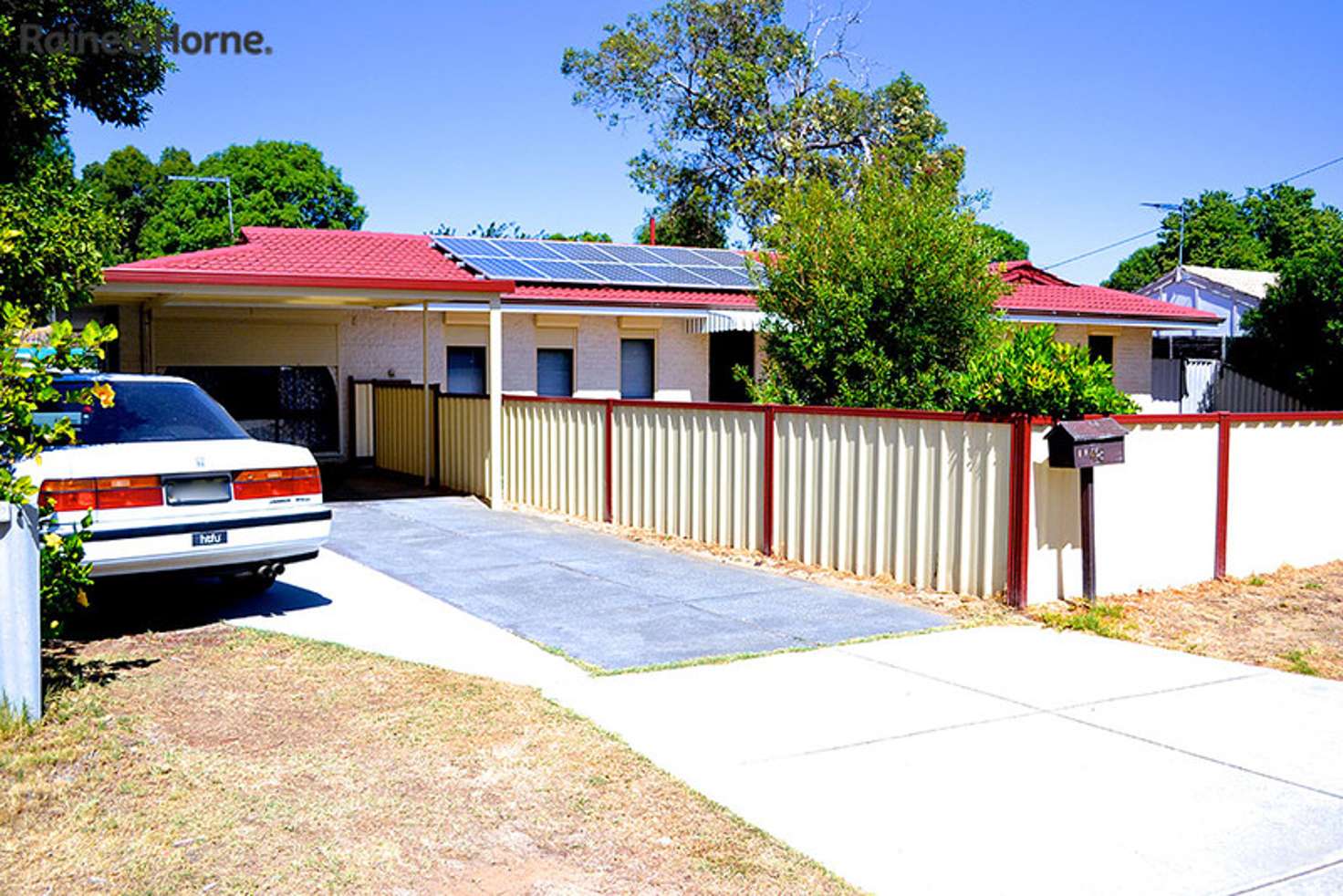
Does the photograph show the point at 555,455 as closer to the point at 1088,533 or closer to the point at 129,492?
the point at 1088,533

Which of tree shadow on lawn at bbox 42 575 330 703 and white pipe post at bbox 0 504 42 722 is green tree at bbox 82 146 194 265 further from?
white pipe post at bbox 0 504 42 722

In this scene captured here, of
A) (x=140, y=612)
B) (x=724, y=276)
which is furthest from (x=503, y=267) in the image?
(x=140, y=612)

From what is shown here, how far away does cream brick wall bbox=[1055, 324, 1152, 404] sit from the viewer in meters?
24.3

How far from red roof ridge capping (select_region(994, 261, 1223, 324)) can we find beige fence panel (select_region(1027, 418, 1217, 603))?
39.3 feet

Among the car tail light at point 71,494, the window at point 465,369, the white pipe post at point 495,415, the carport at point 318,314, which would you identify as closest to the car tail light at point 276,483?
the car tail light at point 71,494

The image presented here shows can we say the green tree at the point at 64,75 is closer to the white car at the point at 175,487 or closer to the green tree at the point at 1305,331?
the white car at the point at 175,487

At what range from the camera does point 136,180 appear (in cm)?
5988

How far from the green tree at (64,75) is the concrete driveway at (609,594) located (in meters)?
4.44

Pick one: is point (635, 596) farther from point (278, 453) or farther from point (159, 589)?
point (159, 589)

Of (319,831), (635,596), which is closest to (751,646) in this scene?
(635,596)

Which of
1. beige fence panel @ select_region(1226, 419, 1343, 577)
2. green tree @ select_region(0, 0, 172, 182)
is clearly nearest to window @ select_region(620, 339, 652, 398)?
green tree @ select_region(0, 0, 172, 182)

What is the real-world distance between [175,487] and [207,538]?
0.38m

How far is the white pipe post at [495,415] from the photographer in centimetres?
1477

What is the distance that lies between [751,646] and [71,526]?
13.8 ft
